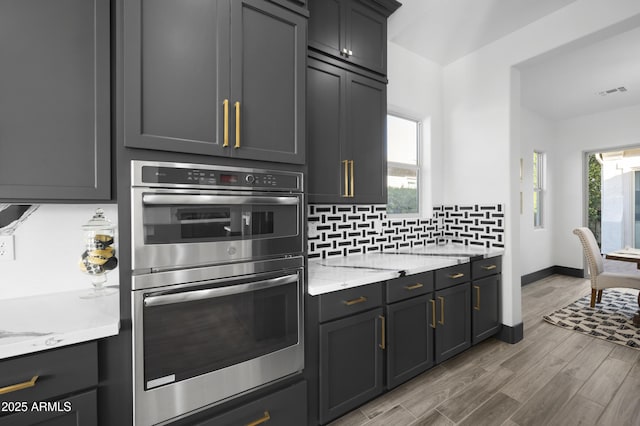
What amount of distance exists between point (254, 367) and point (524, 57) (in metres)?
3.41

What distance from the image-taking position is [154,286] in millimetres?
1165

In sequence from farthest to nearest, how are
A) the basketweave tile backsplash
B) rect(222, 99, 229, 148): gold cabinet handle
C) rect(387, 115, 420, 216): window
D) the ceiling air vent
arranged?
the ceiling air vent, rect(387, 115, 420, 216): window, the basketweave tile backsplash, rect(222, 99, 229, 148): gold cabinet handle

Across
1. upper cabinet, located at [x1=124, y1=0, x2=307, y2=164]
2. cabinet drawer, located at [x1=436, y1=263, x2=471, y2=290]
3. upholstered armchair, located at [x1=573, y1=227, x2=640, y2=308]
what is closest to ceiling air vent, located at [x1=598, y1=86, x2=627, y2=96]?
upholstered armchair, located at [x1=573, y1=227, x2=640, y2=308]

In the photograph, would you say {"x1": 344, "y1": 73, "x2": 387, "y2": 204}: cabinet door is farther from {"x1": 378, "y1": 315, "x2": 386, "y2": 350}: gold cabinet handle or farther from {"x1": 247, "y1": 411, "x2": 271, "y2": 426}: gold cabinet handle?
{"x1": 247, "y1": 411, "x2": 271, "y2": 426}: gold cabinet handle

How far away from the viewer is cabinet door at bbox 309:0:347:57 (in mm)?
1937

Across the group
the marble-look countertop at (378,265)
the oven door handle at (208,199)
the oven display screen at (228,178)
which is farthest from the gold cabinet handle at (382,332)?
the oven display screen at (228,178)

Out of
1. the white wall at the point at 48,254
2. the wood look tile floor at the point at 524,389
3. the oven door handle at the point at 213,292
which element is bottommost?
the wood look tile floor at the point at 524,389

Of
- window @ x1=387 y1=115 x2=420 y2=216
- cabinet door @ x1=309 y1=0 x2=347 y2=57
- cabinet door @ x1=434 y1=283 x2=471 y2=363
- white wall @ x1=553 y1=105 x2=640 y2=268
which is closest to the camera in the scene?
cabinet door @ x1=309 y1=0 x2=347 y2=57

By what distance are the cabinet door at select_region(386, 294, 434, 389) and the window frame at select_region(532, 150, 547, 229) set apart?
14.5 feet

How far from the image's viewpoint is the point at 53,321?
1104 millimetres

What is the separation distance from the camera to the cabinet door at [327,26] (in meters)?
1.94

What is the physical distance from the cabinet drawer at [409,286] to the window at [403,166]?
991mm

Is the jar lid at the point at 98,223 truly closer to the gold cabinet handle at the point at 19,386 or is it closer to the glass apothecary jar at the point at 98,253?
the glass apothecary jar at the point at 98,253

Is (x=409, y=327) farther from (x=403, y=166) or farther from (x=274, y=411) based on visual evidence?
(x=403, y=166)
